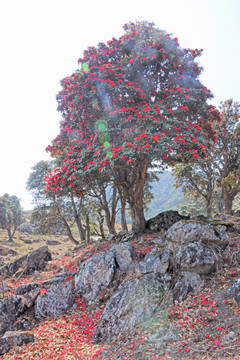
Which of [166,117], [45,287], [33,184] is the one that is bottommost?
[45,287]

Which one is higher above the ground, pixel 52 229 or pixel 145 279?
pixel 52 229

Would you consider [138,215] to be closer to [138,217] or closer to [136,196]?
[138,217]

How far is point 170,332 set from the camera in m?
6.48

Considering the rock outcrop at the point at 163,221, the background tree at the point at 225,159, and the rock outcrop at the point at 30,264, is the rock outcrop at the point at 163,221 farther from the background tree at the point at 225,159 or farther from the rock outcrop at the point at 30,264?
the rock outcrop at the point at 30,264

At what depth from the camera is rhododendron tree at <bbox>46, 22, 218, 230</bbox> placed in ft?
33.8

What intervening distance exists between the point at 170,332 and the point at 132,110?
9374 mm

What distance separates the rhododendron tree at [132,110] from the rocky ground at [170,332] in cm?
529

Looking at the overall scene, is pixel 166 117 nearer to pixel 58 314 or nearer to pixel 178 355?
pixel 178 355

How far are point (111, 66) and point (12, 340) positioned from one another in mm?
13113

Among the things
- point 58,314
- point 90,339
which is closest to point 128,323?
point 90,339

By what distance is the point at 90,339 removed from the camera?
26.1 feet

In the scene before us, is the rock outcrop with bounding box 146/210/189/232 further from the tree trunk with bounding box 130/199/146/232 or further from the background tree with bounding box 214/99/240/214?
the background tree with bounding box 214/99/240/214

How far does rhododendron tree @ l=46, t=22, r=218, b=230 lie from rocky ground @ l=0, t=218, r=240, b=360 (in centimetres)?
529

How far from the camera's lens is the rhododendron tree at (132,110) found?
1029 centimetres
